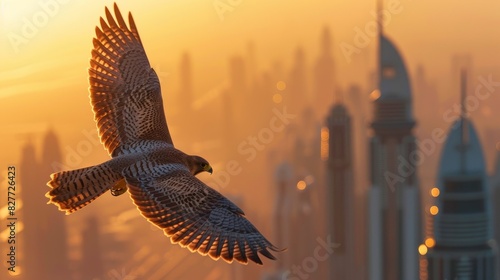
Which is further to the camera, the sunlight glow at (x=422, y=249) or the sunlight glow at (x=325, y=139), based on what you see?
the sunlight glow at (x=422, y=249)

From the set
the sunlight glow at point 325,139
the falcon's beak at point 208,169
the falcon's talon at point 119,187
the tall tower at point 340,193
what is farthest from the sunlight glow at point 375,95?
the falcon's talon at point 119,187

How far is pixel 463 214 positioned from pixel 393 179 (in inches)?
560

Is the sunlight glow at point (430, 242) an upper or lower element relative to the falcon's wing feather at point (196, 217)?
lower

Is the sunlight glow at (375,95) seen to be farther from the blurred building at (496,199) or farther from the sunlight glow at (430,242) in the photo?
the sunlight glow at (430,242)

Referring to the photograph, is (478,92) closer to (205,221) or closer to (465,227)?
(465,227)

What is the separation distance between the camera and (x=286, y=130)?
152 metres

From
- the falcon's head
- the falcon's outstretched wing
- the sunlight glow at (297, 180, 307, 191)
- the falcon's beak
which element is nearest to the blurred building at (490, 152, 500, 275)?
the sunlight glow at (297, 180, 307, 191)

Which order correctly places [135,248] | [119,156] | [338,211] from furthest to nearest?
[338,211]
[135,248]
[119,156]

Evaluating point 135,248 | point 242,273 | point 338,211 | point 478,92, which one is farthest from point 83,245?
point 478,92

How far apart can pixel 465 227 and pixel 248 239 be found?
545ft

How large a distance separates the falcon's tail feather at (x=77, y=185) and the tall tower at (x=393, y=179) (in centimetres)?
14947

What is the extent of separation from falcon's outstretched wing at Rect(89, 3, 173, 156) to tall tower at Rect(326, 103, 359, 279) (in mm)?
144233

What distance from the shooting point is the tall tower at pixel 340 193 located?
16225 cm

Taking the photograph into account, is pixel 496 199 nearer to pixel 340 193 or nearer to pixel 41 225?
pixel 340 193
